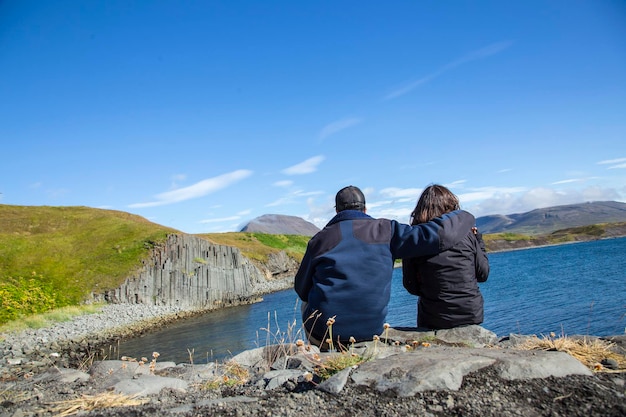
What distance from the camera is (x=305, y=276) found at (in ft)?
18.0

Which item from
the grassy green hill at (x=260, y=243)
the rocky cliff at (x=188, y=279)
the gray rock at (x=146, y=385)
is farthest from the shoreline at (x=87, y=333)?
the grassy green hill at (x=260, y=243)

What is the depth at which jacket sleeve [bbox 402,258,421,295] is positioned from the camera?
18.7 feet

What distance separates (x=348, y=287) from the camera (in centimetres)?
514

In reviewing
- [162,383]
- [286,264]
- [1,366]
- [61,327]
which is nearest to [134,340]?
[61,327]

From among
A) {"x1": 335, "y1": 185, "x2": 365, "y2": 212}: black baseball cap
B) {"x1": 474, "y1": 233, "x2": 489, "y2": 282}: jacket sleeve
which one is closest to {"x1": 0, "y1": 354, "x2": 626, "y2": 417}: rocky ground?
{"x1": 474, "y1": 233, "x2": 489, "y2": 282}: jacket sleeve

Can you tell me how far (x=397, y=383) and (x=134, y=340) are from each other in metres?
32.5

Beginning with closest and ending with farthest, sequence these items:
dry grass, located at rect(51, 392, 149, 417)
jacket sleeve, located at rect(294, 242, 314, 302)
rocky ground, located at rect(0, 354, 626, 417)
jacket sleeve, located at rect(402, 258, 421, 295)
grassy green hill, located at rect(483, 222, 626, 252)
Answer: rocky ground, located at rect(0, 354, 626, 417) → dry grass, located at rect(51, 392, 149, 417) → jacket sleeve, located at rect(294, 242, 314, 302) → jacket sleeve, located at rect(402, 258, 421, 295) → grassy green hill, located at rect(483, 222, 626, 252)

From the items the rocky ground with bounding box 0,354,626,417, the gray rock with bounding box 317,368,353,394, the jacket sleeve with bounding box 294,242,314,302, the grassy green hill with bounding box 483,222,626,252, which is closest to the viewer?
the rocky ground with bounding box 0,354,626,417

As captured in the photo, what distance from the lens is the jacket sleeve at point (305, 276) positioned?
211 inches

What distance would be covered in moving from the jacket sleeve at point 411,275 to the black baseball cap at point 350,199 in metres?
0.97

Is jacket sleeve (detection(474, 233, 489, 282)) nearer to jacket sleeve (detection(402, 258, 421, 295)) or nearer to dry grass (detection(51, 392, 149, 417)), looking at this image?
jacket sleeve (detection(402, 258, 421, 295))

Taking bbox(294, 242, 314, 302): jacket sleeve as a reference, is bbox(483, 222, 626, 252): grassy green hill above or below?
below

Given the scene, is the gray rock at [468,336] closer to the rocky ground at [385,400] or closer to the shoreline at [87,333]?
the rocky ground at [385,400]

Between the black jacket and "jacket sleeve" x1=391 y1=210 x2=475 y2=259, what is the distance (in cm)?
19
